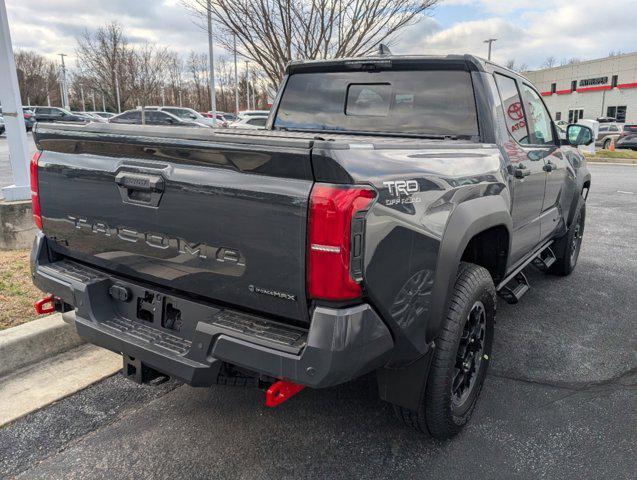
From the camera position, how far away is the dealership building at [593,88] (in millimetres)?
54031

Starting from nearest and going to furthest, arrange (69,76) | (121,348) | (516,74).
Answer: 1. (121,348)
2. (516,74)
3. (69,76)

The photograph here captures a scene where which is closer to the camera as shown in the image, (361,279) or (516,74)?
(361,279)

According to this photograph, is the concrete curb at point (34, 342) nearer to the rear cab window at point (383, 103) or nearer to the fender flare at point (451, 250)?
the rear cab window at point (383, 103)

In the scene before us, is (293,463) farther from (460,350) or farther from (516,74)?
(516,74)

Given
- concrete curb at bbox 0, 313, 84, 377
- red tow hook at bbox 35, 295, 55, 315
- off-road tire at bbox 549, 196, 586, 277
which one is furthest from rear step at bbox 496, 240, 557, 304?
concrete curb at bbox 0, 313, 84, 377

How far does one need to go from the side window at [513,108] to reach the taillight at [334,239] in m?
2.10

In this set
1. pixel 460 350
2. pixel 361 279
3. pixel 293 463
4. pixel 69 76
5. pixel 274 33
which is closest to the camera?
pixel 361 279

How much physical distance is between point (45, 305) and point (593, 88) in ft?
217

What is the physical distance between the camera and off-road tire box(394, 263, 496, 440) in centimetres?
241

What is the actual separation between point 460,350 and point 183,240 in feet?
5.10

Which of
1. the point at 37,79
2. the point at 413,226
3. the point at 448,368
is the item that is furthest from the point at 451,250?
the point at 37,79

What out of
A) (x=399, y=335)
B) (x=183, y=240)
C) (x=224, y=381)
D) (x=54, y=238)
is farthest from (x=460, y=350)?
(x=54, y=238)

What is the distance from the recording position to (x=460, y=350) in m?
2.73

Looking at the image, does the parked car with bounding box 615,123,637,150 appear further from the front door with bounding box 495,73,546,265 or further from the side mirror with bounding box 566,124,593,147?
the front door with bounding box 495,73,546,265
